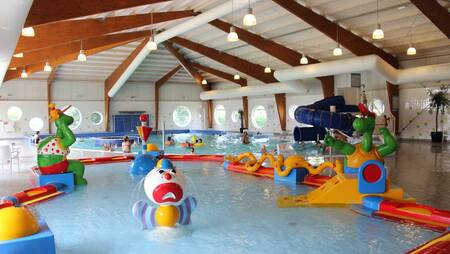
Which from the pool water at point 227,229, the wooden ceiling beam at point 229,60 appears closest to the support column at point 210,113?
the wooden ceiling beam at point 229,60

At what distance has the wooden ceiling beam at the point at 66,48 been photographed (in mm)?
11531

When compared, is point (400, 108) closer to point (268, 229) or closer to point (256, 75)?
point (256, 75)

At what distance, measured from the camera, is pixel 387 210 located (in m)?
Result: 5.09

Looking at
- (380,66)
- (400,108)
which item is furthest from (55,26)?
(400,108)

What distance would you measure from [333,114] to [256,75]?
9.36 meters

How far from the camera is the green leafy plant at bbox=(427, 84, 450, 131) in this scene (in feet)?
48.8

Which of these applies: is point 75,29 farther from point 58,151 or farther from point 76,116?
point 76,116

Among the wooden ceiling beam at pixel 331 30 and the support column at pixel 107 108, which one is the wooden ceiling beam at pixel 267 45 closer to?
the wooden ceiling beam at pixel 331 30

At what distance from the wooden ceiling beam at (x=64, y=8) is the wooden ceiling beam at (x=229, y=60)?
11168 mm

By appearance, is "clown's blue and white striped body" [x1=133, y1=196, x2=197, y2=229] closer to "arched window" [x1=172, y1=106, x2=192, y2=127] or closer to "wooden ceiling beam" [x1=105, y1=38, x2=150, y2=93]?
"wooden ceiling beam" [x1=105, y1=38, x2=150, y2=93]

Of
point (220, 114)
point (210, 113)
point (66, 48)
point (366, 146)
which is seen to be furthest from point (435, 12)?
point (210, 113)

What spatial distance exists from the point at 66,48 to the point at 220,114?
16.8 meters

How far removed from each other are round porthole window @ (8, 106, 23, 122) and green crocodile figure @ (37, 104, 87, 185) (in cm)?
1715

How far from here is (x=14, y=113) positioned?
22.4 m
